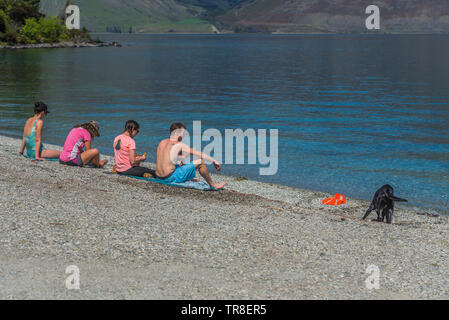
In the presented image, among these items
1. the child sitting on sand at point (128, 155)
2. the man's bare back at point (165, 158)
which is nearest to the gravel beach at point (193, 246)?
the man's bare back at point (165, 158)

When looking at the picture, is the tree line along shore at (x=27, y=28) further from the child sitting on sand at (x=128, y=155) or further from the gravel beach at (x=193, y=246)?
the gravel beach at (x=193, y=246)

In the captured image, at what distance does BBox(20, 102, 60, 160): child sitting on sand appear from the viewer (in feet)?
57.3

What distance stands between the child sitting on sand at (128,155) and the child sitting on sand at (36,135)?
2.60m

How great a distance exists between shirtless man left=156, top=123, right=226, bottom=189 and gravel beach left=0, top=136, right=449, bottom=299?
524mm

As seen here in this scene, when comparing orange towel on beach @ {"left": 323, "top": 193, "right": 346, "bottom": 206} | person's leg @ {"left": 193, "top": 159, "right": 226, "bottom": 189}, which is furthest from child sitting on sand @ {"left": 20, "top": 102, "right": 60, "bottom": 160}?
orange towel on beach @ {"left": 323, "top": 193, "right": 346, "bottom": 206}

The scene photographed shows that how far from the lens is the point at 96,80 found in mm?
69438

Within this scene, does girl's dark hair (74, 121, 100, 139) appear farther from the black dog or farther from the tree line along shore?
the tree line along shore

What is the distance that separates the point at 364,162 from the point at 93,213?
15912 mm

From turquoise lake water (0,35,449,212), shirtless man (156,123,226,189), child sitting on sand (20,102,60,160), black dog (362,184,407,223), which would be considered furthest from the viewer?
turquoise lake water (0,35,449,212)

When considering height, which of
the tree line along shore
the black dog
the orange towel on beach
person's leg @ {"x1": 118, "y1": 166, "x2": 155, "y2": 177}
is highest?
the tree line along shore

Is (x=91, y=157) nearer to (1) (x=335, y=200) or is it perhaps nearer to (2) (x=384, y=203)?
(1) (x=335, y=200)

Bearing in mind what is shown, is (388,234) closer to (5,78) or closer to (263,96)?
(263,96)

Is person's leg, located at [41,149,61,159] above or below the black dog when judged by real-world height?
above

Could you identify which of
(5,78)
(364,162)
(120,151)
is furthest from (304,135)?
(5,78)
